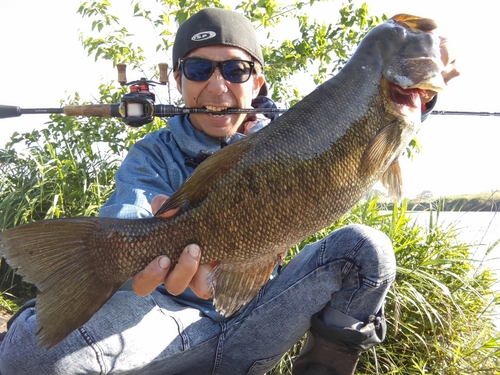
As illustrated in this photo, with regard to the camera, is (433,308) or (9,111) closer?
(9,111)

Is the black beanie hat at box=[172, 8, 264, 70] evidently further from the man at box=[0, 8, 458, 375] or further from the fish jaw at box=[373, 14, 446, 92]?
the fish jaw at box=[373, 14, 446, 92]

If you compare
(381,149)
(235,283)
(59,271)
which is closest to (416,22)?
(381,149)

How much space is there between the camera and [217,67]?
9.68 ft

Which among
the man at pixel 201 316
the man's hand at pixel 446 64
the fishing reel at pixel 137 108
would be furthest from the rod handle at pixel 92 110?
the man's hand at pixel 446 64

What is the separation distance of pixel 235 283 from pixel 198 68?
1512mm

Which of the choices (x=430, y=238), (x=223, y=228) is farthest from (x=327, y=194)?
(x=430, y=238)

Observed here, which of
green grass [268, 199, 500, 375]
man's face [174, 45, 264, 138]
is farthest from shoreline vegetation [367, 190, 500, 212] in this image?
man's face [174, 45, 264, 138]

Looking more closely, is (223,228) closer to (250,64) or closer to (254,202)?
(254,202)

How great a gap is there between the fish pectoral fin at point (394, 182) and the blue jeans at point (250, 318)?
0.98 feet

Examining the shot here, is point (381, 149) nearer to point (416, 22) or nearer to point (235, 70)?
point (416, 22)

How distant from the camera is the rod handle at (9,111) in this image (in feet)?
11.0

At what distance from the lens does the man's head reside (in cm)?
295

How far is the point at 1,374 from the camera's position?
2.16 m

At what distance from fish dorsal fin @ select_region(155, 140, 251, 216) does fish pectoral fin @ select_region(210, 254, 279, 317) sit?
13.3 inches
